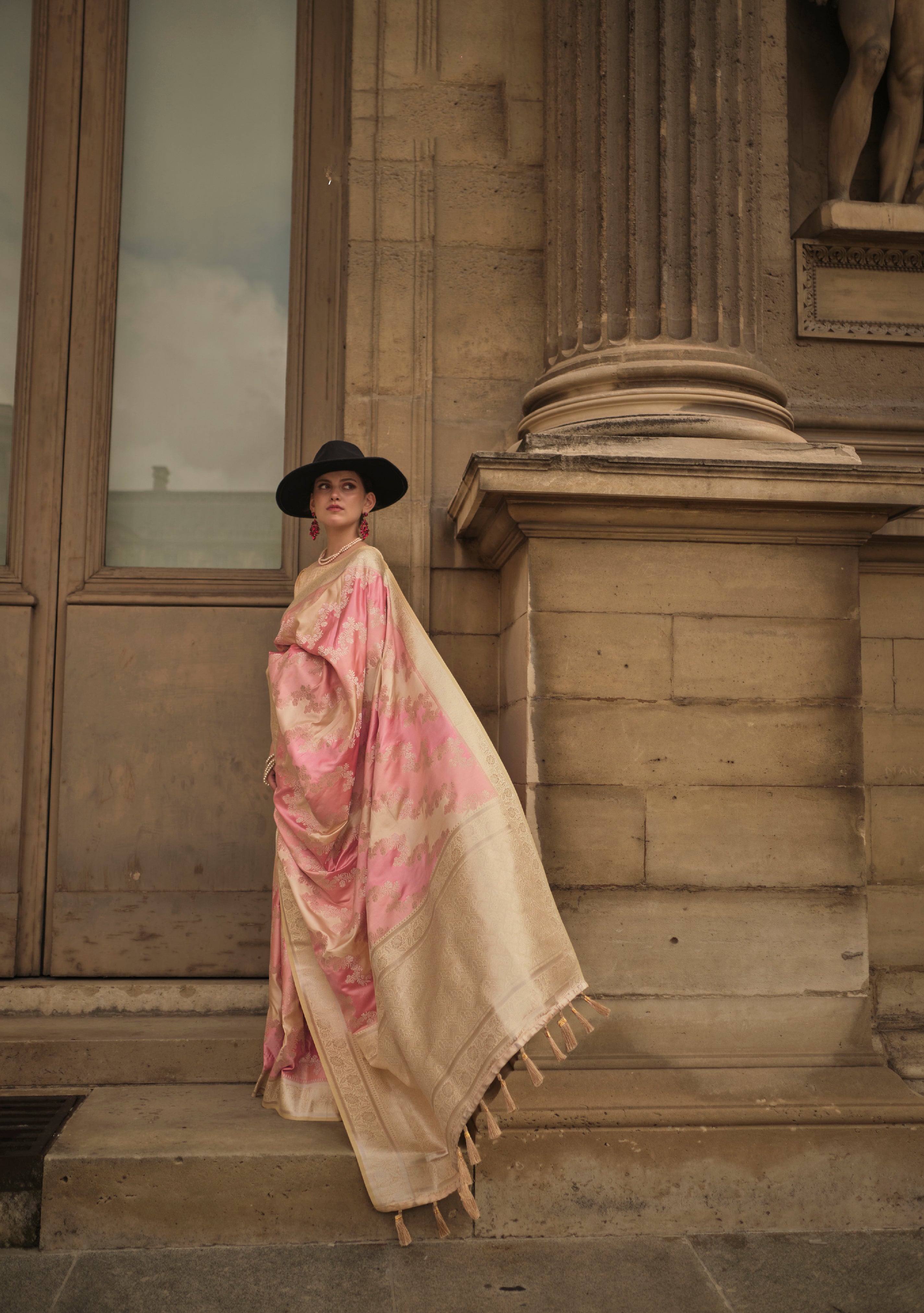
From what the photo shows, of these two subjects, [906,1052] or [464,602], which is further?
[464,602]

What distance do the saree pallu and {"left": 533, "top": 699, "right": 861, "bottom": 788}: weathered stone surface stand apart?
331 millimetres

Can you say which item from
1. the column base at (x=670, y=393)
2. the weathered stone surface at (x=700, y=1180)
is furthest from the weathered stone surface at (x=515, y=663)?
the weathered stone surface at (x=700, y=1180)

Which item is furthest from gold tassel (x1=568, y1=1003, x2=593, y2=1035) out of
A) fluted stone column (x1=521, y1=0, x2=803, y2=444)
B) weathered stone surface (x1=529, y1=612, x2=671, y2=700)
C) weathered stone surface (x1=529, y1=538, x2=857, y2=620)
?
fluted stone column (x1=521, y1=0, x2=803, y2=444)

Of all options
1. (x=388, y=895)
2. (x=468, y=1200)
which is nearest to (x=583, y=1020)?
(x=468, y=1200)

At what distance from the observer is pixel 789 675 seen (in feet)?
10.7

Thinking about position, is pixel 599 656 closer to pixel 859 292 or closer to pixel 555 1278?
pixel 555 1278

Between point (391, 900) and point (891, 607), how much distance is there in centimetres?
232

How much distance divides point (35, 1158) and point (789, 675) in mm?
2707

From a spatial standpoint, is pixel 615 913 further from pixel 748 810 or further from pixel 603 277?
pixel 603 277

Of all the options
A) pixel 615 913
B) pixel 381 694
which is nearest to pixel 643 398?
pixel 381 694

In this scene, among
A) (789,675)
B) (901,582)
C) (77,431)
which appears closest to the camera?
(789,675)

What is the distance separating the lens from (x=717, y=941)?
10.3 feet

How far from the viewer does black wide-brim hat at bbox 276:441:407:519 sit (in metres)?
3.26

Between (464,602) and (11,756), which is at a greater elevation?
(464,602)
